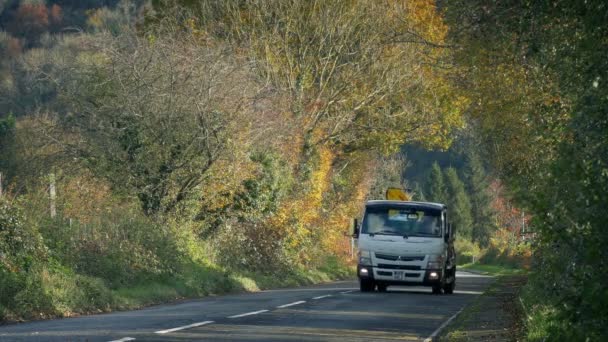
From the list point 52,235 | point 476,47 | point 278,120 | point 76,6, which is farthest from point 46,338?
point 76,6

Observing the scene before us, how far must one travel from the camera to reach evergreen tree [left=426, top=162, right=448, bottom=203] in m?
160

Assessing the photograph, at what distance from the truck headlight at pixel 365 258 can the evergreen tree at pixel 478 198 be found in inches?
5118

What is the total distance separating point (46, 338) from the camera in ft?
47.2

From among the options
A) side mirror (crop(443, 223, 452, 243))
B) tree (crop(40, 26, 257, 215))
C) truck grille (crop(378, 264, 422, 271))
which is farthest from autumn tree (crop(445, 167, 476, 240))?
truck grille (crop(378, 264, 422, 271))

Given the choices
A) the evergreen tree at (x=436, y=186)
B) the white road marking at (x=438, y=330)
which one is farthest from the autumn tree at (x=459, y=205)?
the white road marking at (x=438, y=330)

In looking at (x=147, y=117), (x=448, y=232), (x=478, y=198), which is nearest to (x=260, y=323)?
(x=448, y=232)

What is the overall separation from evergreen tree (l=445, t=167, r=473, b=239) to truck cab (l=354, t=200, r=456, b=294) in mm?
129735

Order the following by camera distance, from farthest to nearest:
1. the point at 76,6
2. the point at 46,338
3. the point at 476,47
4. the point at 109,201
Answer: the point at 76,6
the point at 109,201
the point at 476,47
the point at 46,338

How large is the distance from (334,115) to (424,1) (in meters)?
5.71

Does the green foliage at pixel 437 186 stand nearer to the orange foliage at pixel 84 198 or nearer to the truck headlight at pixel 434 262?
the truck headlight at pixel 434 262

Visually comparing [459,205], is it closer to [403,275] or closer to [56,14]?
[56,14]

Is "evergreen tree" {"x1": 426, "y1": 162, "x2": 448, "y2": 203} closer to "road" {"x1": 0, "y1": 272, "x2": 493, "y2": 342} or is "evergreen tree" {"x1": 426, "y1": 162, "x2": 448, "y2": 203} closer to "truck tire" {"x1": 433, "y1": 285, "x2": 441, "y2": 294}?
"truck tire" {"x1": 433, "y1": 285, "x2": 441, "y2": 294}

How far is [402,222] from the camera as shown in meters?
30.8

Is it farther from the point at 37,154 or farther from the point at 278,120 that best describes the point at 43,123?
the point at 278,120
